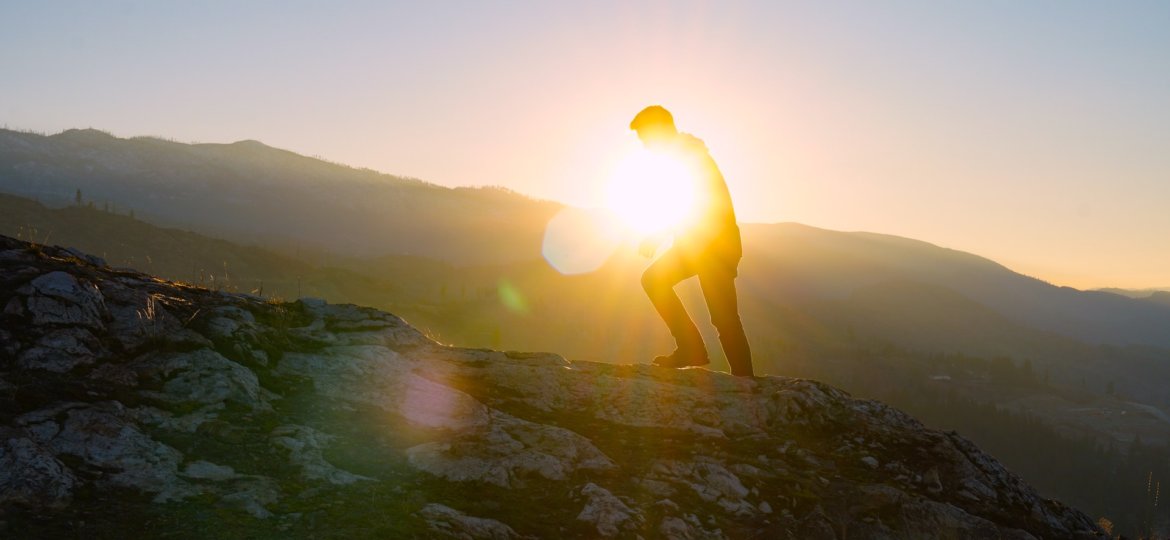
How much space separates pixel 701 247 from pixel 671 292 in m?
0.80

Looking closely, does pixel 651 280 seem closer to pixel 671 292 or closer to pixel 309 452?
pixel 671 292

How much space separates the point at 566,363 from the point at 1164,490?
244 meters

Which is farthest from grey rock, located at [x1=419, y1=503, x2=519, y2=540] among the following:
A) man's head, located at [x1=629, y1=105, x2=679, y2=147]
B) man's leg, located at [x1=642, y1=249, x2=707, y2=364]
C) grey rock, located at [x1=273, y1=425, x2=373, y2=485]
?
man's head, located at [x1=629, y1=105, x2=679, y2=147]

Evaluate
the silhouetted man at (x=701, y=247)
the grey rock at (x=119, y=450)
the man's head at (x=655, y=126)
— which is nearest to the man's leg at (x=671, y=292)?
the silhouetted man at (x=701, y=247)

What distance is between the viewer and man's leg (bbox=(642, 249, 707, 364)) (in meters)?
10.2

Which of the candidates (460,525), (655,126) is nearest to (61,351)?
(460,525)

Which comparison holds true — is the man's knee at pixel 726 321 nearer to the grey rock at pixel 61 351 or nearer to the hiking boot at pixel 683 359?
the hiking boot at pixel 683 359

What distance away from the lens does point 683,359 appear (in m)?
10.8

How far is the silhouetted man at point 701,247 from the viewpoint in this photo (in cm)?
978

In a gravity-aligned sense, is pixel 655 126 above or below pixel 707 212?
above

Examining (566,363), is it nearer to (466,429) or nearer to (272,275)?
(466,429)

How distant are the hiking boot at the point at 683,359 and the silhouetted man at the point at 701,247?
39 centimetres

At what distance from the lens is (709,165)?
32.3ft

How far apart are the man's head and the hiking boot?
2961 mm
